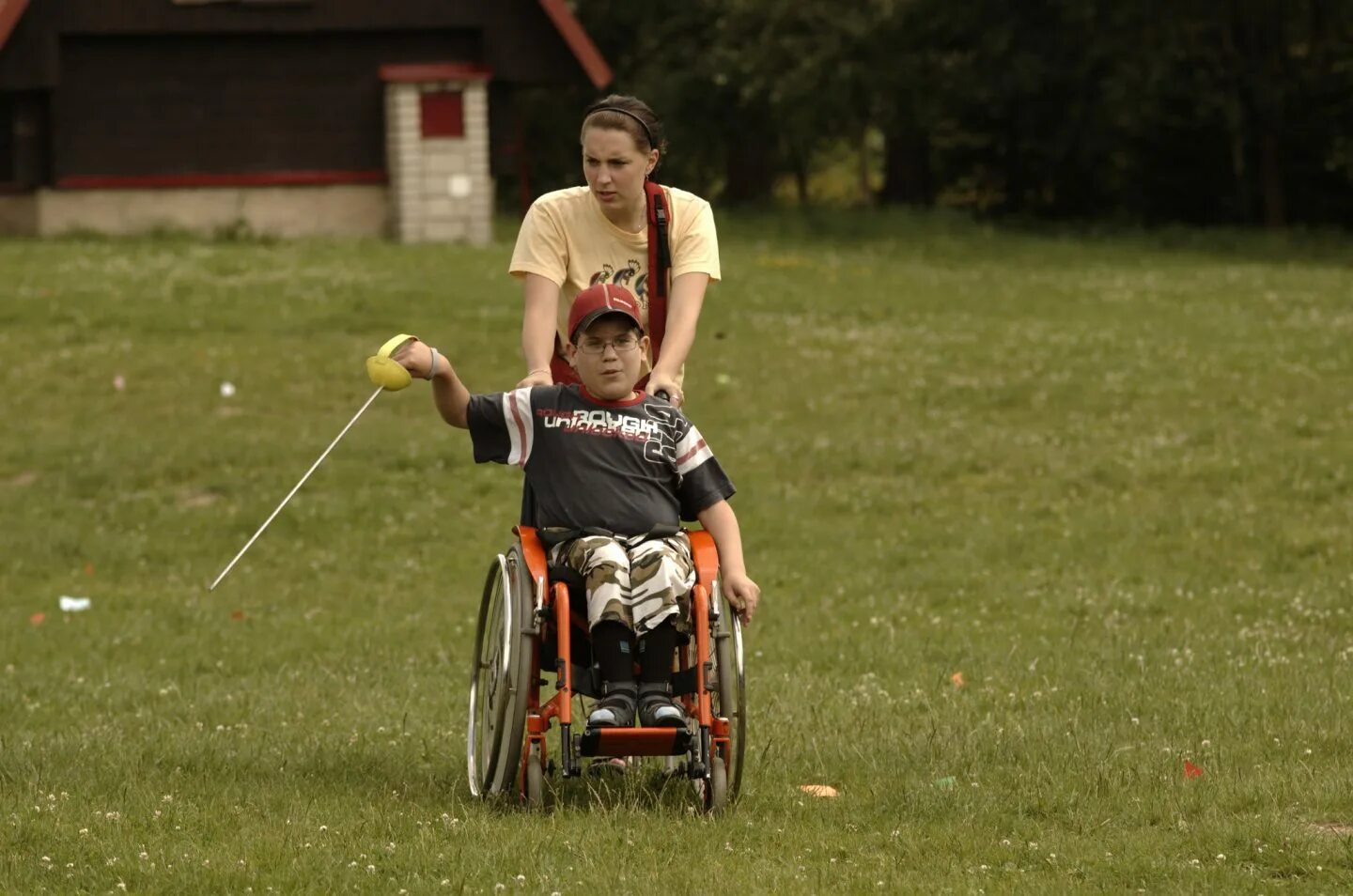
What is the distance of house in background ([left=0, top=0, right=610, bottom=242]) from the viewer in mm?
30094

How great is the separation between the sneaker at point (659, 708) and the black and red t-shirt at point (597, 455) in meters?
0.47

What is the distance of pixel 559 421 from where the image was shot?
6.20 meters

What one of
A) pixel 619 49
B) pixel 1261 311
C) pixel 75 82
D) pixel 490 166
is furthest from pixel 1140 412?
pixel 619 49

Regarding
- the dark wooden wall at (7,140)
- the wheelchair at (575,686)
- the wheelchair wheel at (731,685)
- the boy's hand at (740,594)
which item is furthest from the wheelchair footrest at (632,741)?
the dark wooden wall at (7,140)

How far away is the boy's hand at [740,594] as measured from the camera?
6.10m

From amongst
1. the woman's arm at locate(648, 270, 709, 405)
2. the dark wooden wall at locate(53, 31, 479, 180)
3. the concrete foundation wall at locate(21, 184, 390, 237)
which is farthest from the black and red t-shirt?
the dark wooden wall at locate(53, 31, 479, 180)

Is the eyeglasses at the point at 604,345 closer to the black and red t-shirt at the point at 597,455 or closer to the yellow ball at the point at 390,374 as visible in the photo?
the black and red t-shirt at the point at 597,455

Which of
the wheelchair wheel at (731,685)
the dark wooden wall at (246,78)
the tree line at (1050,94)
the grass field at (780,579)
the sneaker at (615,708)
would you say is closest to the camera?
the grass field at (780,579)

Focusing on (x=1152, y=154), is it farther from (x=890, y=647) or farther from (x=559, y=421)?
(x=559, y=421)

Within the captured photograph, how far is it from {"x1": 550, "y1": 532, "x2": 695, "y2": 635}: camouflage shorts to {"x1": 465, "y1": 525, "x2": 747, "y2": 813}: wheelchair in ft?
0.16

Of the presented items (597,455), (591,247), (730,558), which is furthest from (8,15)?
(730,558)

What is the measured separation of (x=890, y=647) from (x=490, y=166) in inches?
886

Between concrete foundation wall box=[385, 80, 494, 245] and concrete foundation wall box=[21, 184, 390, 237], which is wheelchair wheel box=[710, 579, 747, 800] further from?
concrete foundation wall box=[21, 184, 390, 237]

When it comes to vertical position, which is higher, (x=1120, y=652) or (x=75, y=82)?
(x=75, y=82)
